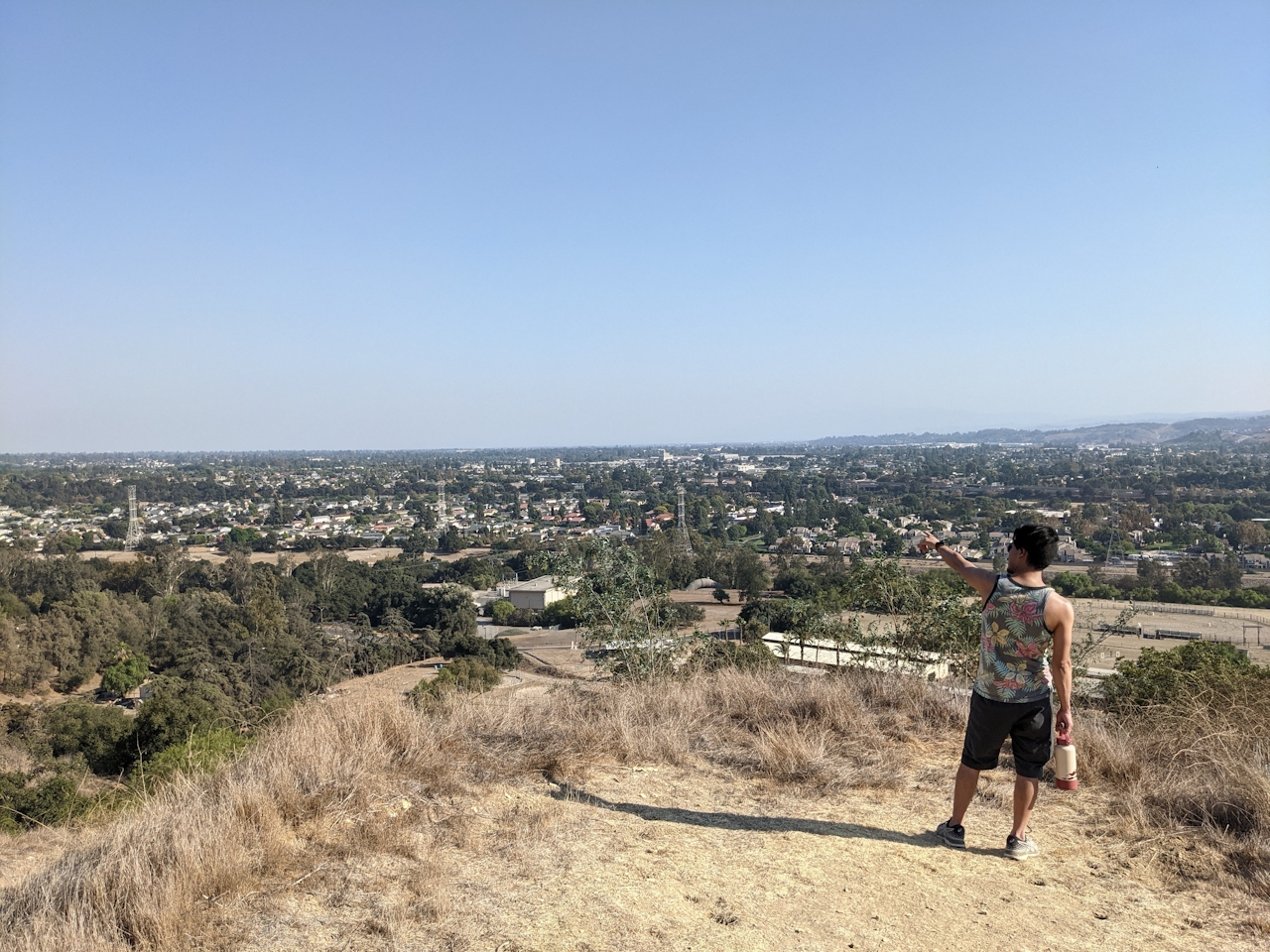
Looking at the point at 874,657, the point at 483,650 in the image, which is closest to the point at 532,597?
the point at 483,650

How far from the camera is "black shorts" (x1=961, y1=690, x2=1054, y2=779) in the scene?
3258mm

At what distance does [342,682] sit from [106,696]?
7.58m

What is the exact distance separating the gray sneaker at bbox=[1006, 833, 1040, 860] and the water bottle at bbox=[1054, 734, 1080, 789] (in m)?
0.33

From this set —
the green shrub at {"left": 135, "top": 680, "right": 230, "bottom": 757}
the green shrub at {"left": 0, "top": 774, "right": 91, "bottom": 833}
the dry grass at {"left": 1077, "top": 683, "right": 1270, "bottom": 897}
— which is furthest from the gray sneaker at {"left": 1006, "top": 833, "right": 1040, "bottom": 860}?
the green shrub at {"left": 135, "top": 680, "right": 230, "bottom": 757}

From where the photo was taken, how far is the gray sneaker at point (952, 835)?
3.41m

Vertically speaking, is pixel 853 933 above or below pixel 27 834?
above

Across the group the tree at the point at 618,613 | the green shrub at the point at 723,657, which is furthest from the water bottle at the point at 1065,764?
the tree at the point at 618,613

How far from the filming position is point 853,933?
273cm

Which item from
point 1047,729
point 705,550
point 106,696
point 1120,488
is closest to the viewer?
point 1047,729

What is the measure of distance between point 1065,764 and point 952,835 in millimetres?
595

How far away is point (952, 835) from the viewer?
343 centimetres

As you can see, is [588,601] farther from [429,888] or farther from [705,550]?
[705,550]

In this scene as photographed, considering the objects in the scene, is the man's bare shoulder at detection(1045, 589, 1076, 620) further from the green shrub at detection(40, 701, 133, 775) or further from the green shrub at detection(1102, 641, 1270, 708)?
the green shrub at detection(40, 701, 133, 775)

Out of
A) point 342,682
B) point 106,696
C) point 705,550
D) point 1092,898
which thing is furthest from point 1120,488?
point 1092,898
